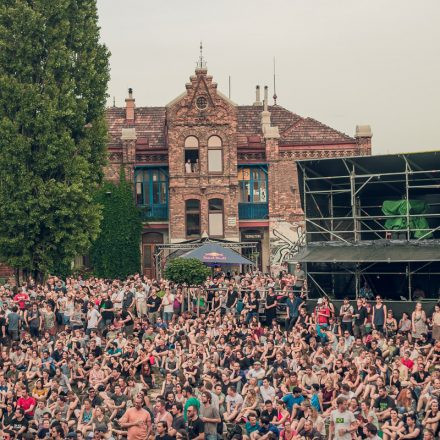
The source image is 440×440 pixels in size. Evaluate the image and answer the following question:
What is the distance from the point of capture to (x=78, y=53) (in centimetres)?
4597

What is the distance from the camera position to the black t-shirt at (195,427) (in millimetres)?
24531

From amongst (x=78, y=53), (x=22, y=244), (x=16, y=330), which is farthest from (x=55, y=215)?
(x=16, y=330)

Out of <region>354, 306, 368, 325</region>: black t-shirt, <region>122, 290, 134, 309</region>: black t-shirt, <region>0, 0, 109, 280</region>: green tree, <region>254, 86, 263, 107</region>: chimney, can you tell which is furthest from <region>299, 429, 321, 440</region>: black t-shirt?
<region>254, 86, 263, 107</region>: chimney

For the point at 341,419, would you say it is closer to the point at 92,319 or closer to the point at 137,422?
the point at 137,422

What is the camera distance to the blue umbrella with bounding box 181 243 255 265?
1650 inches

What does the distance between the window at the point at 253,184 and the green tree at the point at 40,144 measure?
37.1 feet

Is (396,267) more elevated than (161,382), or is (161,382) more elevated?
(396,267)

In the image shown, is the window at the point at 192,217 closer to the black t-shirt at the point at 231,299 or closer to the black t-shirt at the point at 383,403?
the black t-shirt at the point at 231,299

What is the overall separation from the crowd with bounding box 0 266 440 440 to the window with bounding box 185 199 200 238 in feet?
52.1

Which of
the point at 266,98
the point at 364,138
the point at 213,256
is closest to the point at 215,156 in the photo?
the point at 266,98

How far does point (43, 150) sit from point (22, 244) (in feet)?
12.1

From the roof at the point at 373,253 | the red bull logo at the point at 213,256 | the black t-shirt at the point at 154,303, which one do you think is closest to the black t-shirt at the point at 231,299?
the black t-shirt at the point at 154,303

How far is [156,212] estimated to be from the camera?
180 feet

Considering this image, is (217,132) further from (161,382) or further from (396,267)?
(161,382)
